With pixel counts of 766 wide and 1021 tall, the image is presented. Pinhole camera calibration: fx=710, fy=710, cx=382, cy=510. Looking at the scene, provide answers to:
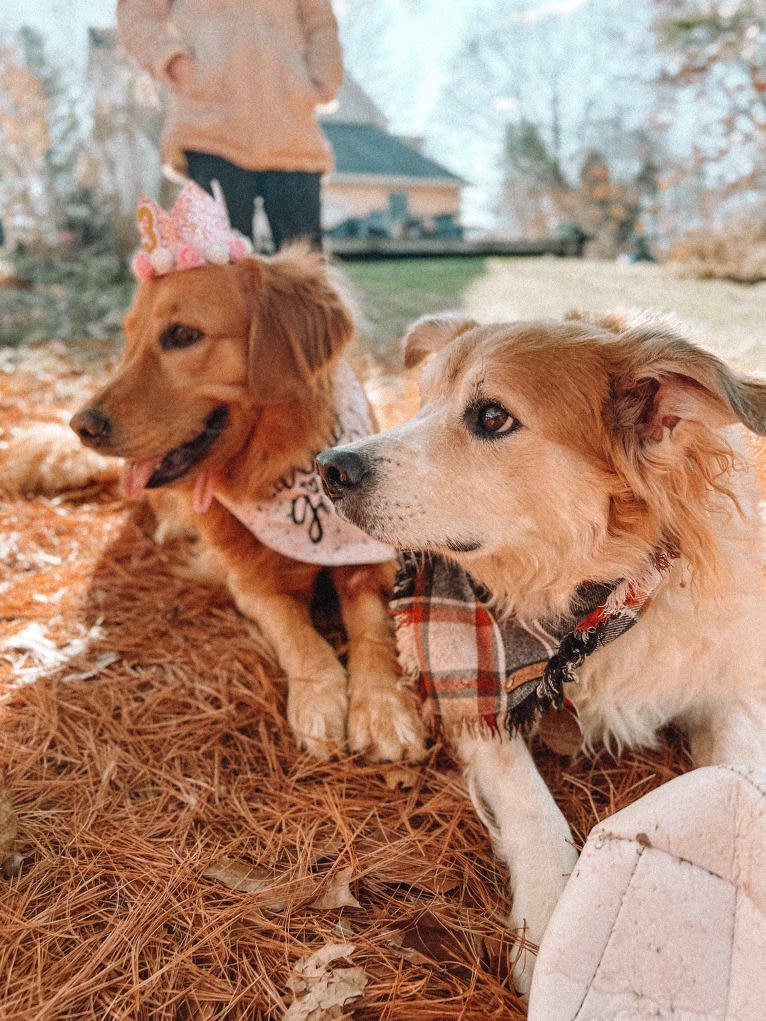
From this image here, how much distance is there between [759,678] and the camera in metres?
1.70

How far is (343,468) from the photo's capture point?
160cm

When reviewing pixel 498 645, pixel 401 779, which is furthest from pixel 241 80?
pixel 401 779

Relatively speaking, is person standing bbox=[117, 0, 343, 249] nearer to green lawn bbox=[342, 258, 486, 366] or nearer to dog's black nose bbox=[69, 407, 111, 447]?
green lawn bbox=[342, 258, 486, 366]

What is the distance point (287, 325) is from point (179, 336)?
363mm

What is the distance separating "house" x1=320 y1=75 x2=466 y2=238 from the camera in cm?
1947

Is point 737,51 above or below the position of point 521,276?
above

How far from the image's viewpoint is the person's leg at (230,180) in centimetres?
350

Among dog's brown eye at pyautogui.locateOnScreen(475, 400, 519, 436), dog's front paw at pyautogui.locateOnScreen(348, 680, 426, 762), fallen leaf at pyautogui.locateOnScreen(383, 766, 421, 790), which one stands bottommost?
fallen leaf at pyautogui.locateOnScreen(383, 766, 421, 790)

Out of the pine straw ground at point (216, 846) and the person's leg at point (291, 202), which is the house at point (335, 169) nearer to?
the person's leg at point (291, 202)

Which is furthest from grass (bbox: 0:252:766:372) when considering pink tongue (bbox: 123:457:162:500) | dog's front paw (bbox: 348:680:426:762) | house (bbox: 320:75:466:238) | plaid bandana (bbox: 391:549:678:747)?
house (bbox: 320:75:466:238)

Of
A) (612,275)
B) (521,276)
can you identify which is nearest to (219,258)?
(612,275)

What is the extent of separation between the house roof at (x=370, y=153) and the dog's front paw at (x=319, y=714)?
65.1ft

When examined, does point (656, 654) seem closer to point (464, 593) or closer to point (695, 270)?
point (464, 593)

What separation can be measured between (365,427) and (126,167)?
7.82 meters
